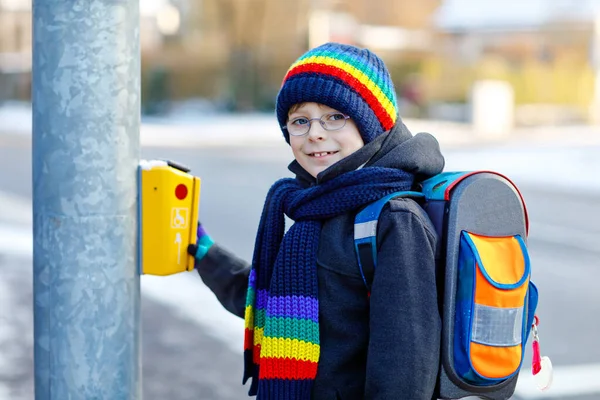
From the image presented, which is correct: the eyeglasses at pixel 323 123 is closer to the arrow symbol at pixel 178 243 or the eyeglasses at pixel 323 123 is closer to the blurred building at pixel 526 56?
the arrow symbol at pixel 178 243

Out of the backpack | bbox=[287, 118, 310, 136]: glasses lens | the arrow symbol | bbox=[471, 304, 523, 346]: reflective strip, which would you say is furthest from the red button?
bbox=[471, 304, 523, 346]: reflective strip

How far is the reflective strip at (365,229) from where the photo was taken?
209 cm

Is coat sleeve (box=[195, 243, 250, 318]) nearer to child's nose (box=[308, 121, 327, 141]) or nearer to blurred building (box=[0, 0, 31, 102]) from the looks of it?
child's nose (box=[308, 121, 327, 141])

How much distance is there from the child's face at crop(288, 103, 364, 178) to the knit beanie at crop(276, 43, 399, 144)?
0.08ft

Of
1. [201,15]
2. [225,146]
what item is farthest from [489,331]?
[201,15]

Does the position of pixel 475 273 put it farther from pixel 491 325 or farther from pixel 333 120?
pixel 333 120

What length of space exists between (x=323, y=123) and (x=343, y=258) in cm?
36

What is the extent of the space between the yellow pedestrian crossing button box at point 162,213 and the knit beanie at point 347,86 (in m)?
0.38

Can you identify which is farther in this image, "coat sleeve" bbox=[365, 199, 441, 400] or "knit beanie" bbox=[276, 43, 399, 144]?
"knit beanie" bbox=[276, 43, 399, 144]

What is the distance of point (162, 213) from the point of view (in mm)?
2424

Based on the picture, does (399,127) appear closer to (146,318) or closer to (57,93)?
(57,93)

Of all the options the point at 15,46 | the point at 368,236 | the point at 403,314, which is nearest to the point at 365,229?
the point at 368,236

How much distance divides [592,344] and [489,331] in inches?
154

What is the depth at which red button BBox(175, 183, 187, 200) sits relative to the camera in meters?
2.47
